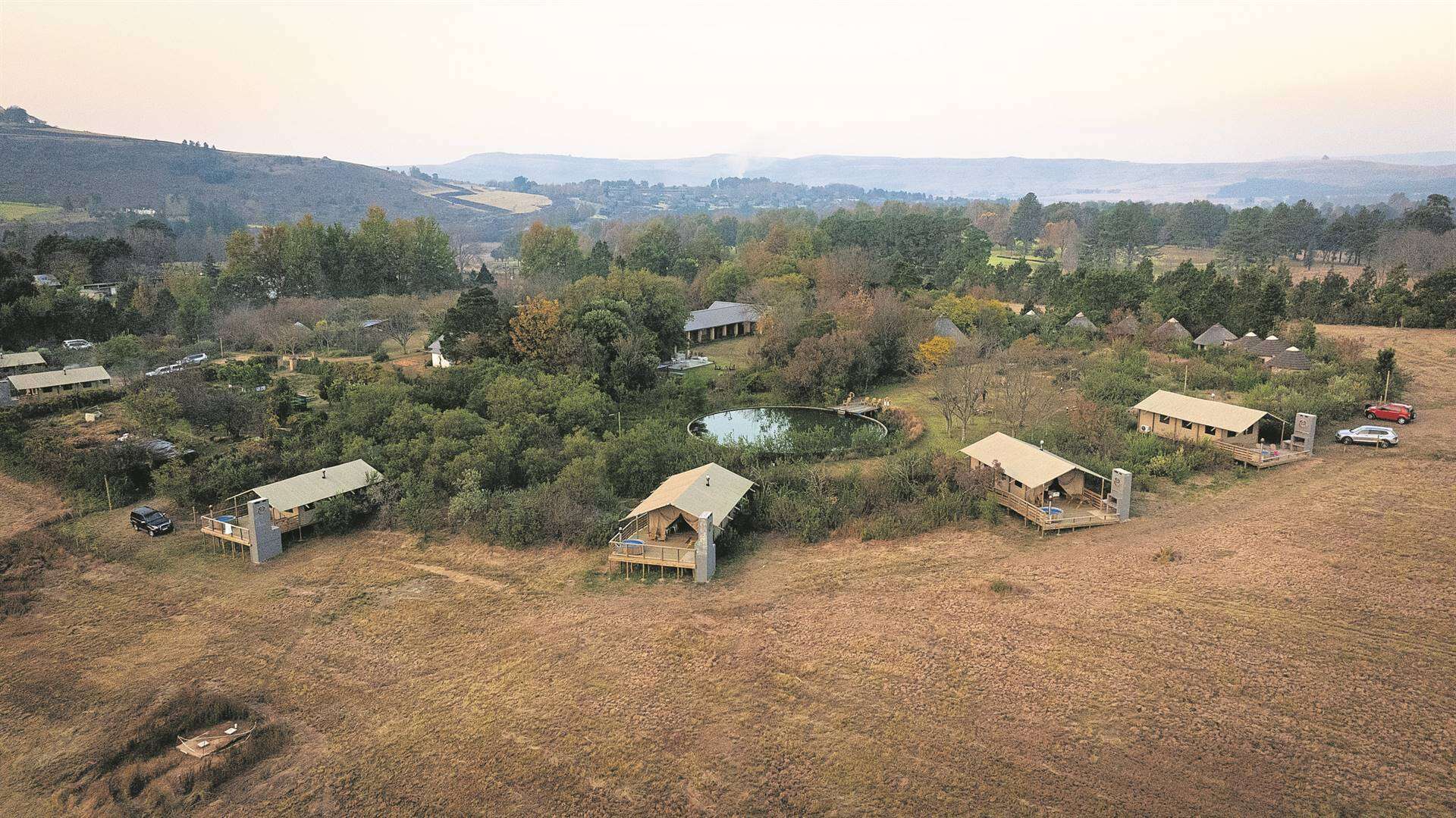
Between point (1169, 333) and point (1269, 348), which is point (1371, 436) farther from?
point (1169, 333)

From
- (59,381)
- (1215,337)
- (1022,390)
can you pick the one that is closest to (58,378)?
(59,381)

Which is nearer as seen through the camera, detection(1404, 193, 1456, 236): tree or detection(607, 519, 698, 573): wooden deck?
detection(607, 519, 698, 573): wooden deck

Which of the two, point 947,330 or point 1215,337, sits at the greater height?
point 947,330

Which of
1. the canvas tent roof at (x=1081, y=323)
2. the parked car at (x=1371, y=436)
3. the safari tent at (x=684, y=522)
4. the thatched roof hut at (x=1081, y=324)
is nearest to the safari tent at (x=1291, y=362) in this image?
the parked car at (x=1371, y=436)

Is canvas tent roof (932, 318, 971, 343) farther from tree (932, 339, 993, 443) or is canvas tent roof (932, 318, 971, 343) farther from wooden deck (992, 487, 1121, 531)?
wooden deck (992, 487, 1121, 531)

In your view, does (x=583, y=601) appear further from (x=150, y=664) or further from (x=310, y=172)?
(x=310, y=172)

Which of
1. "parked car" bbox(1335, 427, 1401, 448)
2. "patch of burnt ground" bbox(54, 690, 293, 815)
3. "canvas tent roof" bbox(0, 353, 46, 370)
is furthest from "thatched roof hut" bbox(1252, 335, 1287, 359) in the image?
"canvas tent roof" bbox(0, 353, 46, 370)

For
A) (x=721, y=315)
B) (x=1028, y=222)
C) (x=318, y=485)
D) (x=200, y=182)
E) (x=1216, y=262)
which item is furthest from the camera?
(x=200, y=182)
